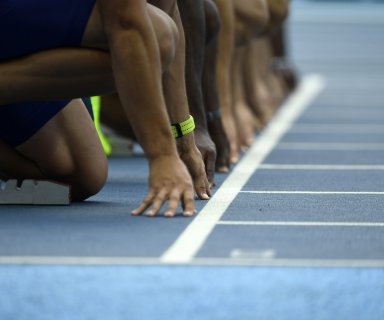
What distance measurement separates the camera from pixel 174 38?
13.4 ft

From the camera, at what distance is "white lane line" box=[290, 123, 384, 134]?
8117 mm

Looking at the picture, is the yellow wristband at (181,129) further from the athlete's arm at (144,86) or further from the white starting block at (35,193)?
the athlete's arm at (144,86)

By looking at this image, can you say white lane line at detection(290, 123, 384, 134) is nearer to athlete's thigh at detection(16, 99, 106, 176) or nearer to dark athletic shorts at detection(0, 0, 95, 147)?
athlete's thigh at detection(16, 99, 106, 176)

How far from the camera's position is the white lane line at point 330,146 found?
6.92 m

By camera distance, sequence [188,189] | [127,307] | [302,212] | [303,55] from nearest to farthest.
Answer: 1. [127,307]
2. [188,189]
3. [302,212]
4. [303,55]

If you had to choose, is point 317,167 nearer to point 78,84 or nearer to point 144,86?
point 78,84

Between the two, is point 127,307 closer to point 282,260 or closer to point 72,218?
point 282,260

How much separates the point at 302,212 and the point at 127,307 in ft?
4.10

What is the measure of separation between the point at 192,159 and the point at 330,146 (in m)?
2.79

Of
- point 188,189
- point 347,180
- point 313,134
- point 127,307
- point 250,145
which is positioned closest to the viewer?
point 127,307

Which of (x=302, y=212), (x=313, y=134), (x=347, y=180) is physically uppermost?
(x=302, y=212)

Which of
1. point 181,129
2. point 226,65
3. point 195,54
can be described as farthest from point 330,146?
point 181,129

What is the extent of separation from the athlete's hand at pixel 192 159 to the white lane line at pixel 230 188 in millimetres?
71

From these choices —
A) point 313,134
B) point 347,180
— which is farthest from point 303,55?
point 347,180
